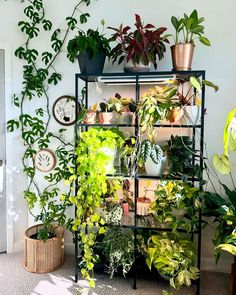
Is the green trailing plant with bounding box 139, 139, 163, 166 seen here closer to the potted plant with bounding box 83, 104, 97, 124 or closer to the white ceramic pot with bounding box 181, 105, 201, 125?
the white ceramic pot with bounding box 181, 105, 201, 125

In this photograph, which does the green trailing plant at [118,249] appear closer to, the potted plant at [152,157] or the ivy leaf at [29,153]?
the potted plant at [152,157]

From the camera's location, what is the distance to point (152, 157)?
2016 millimetres

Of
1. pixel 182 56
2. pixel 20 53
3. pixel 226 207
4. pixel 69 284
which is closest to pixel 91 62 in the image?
pixel 182 56

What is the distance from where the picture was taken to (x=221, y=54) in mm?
2318

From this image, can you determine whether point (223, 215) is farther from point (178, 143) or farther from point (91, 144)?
point (91, 144)

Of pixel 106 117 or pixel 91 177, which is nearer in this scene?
pixel 91 177

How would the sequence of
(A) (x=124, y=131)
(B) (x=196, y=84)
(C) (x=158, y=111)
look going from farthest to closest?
(A) (x=124, y=131)
(C) (x=158, y=111)
(B) (x=196, y=84)

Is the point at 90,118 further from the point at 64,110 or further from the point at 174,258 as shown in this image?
the point at 174,258

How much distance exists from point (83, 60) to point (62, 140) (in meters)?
0.84

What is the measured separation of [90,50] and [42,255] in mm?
1765

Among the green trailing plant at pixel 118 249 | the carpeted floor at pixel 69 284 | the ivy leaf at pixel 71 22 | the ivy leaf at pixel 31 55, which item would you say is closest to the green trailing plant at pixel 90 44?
the ivy leaf at pixel 71 22

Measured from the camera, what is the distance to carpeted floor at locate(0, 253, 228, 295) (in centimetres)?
211

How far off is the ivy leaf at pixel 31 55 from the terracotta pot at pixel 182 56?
4.36 feet

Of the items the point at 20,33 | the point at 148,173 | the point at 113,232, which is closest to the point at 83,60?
the point at 20,33
